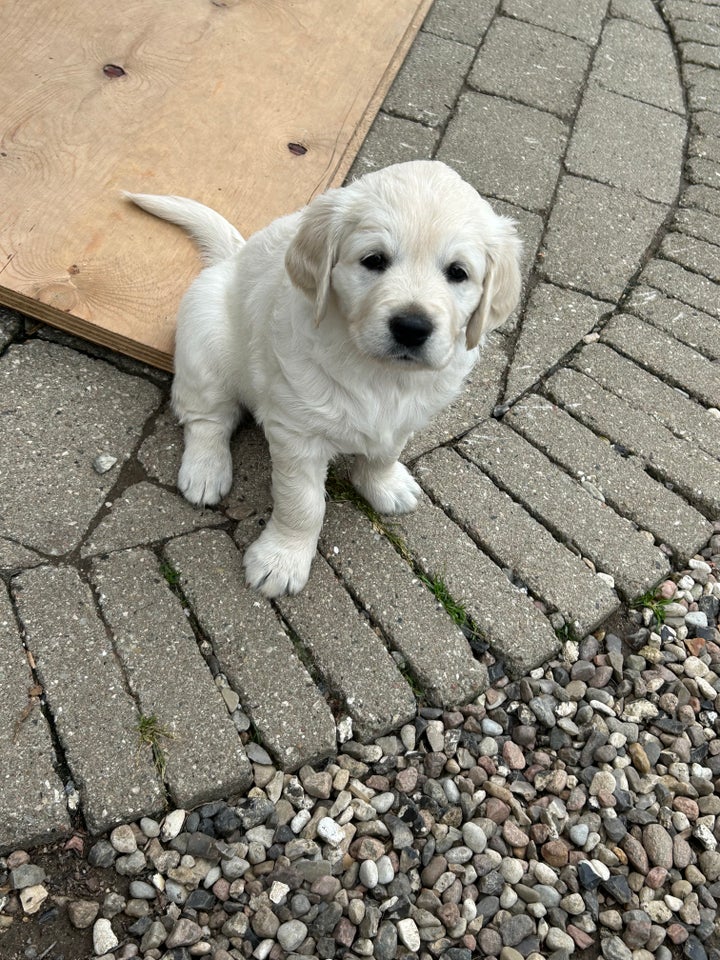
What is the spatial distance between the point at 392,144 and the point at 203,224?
1.41 metres

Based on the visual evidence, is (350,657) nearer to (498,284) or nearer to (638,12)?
(498,284)

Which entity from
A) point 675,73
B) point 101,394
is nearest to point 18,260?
point 101,394

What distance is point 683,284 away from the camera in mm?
3998

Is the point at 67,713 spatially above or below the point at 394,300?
A: below

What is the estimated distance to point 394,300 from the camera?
2.16 meters

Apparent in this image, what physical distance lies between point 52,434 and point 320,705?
4.27 feet

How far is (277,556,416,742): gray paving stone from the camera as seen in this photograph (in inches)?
98.4

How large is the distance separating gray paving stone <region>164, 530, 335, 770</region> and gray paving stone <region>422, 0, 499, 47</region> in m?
3.70

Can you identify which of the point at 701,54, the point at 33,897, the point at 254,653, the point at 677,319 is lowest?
the point at 33,897

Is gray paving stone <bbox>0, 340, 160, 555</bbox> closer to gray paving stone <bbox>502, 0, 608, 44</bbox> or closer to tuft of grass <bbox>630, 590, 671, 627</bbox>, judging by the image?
tuft of grass <bbox>630, 590, 671, 627</bbox>

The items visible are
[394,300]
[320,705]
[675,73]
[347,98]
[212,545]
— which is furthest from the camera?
[675,73]

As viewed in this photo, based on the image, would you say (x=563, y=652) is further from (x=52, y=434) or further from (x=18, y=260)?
(x=18, y=260)

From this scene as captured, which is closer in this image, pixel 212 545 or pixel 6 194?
pixel 212 545

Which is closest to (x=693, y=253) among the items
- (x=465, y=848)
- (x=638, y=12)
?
(x=638, y=12)
